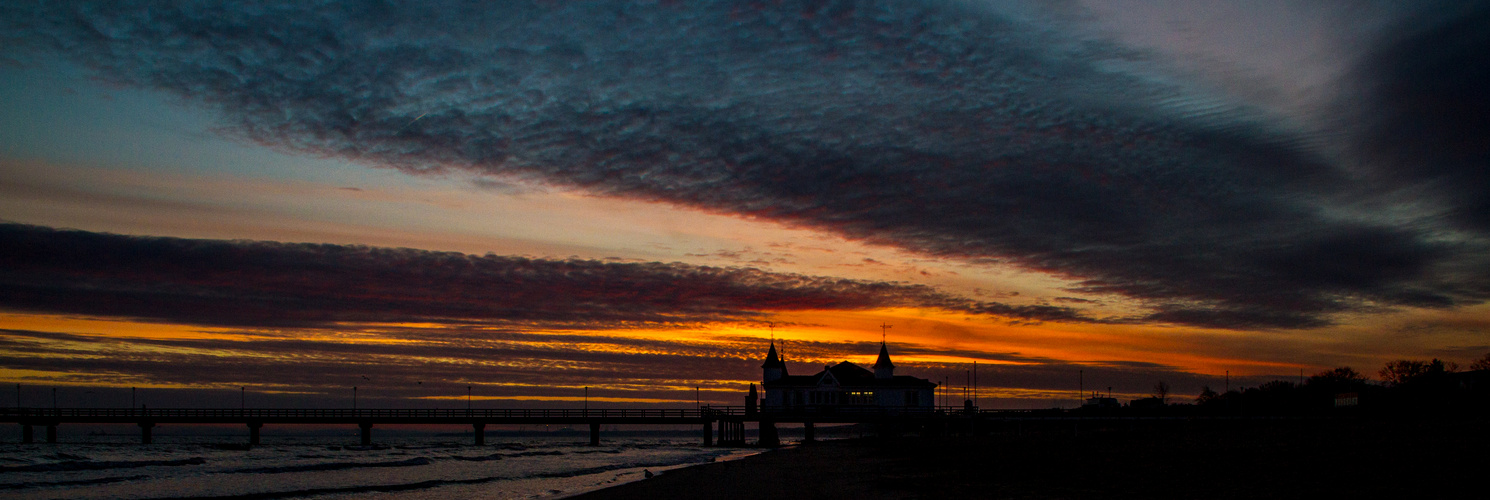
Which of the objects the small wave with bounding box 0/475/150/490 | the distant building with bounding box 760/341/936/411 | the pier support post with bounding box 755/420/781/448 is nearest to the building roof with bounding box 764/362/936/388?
the distant building with bounding box 760/341/936/411

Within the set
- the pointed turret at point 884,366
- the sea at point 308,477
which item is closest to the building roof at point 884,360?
the pointed turret at point 884,366

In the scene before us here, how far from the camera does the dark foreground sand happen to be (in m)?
17.9

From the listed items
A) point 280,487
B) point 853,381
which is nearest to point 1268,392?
point 853,381

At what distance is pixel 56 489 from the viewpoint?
116 feet

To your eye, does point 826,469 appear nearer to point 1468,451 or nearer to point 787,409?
point 1468,451

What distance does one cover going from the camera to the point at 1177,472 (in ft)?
72.7

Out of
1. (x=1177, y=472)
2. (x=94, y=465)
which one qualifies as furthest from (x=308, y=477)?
(x=1177, y=472)

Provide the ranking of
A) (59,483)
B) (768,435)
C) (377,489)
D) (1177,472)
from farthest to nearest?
(768,435)
(59,483)
(377,489)
(1177,472)

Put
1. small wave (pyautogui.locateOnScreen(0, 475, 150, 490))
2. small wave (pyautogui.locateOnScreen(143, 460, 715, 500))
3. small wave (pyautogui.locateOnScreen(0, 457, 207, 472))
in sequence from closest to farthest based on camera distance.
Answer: small wave (pyautogui.locateOnScreen(143, 460, 715, 500)) → small wave (pyautogui.locateOnScreen(0, 475, 150, 490)) → small wave (pyautogui.locateOnScreen(0, 457, 207, 472))

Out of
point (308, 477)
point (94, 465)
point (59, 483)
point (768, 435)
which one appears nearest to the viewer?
point (59, 483)

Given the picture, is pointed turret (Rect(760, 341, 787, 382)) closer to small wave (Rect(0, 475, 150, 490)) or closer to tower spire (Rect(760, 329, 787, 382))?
tower spire (Rect(760, 329, 787, 382))

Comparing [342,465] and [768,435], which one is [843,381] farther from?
[342,465]

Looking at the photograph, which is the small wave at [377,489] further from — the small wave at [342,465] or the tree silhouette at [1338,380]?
the tree silhouette at [1338,380]

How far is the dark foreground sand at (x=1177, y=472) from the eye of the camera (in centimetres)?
1792
